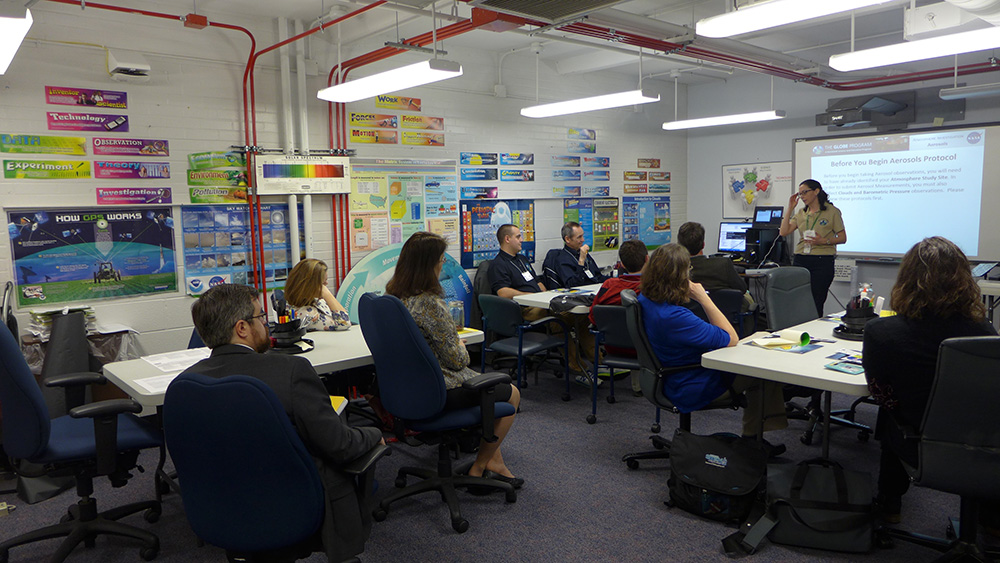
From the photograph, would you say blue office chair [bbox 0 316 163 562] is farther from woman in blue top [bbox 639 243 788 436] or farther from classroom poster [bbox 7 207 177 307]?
woman in blue top [bbox 639 243 788 436]

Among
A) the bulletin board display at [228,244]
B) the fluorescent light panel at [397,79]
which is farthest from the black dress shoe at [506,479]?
the bulletin board display at [228,244]

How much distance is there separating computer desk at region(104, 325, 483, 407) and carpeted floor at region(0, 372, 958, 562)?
0.72 meters

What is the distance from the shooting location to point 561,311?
187 inches

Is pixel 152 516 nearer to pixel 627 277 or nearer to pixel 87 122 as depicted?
pixel 87 122

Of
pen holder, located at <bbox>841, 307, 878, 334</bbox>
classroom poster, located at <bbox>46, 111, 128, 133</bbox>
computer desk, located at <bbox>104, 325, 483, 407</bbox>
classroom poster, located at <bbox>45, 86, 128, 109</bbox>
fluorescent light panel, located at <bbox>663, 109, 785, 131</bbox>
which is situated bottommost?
computer desk, located at <bbox>104, 325, 483, 407</bbox>

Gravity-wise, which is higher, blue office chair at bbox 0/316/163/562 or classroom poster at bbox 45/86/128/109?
classroom poster at bbox 45/86/128/109

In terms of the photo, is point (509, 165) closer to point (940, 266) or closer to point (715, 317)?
point (715, 317)

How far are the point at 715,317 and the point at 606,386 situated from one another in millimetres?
2048

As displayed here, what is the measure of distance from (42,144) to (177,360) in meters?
2.06

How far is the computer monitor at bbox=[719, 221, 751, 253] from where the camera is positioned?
756 cm

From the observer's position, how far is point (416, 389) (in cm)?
281

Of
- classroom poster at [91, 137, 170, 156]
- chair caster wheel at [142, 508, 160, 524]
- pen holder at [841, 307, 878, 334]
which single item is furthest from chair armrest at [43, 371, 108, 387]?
pen holder at [841, 307, 878, 334]

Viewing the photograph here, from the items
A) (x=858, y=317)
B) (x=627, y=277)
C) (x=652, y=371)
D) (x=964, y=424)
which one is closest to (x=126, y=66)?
(x=627, y=277)

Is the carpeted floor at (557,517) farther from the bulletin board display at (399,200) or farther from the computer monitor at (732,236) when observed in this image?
the computer monitor at (732,236)
